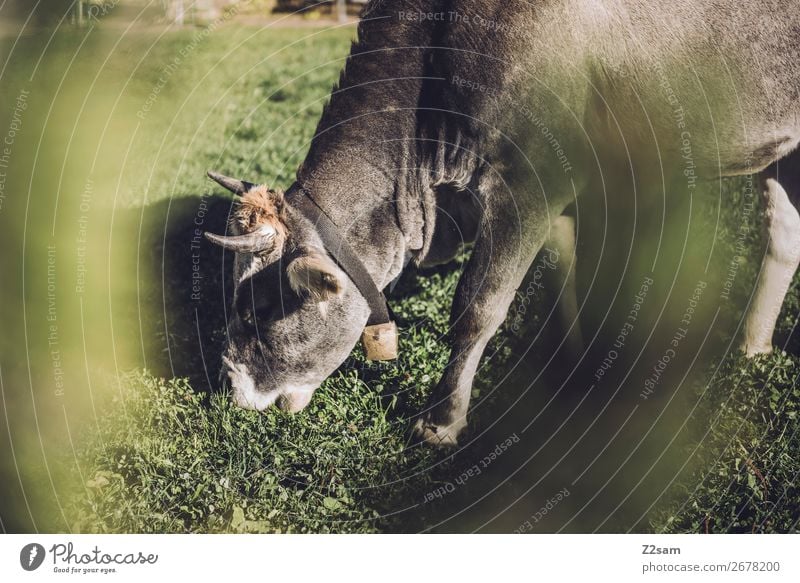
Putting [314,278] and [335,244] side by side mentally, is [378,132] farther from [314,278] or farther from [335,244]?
[314,278]

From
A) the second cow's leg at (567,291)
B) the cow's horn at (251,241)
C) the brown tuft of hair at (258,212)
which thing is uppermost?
the brown tuft of hair at (258,212)

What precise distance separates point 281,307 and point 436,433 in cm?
147

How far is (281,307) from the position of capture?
5.12 m

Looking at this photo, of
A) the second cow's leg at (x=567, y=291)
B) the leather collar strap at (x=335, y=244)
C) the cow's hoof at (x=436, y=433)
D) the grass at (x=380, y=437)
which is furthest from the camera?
the second cow's leg at (x=567, y=291)

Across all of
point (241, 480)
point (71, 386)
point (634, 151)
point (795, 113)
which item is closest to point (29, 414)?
point (71, 386)

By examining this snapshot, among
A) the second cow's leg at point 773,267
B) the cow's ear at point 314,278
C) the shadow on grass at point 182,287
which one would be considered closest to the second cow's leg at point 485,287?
the cow's ear at point 314,278

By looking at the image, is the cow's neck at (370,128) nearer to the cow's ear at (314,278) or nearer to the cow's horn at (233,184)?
the cow's horn at (233,184)

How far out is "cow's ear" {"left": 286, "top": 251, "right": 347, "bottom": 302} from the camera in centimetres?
470

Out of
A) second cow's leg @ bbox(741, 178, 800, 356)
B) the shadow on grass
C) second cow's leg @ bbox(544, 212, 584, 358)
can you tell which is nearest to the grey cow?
second cow's leg @ bbox(544, 212, 584, 358)

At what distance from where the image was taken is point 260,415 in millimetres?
5609

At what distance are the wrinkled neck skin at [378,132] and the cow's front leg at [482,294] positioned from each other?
442mm

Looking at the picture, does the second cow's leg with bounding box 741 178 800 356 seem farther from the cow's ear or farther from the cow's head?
the cow's ear

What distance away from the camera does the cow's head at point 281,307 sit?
4.84m

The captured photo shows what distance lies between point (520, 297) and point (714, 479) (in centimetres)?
219
